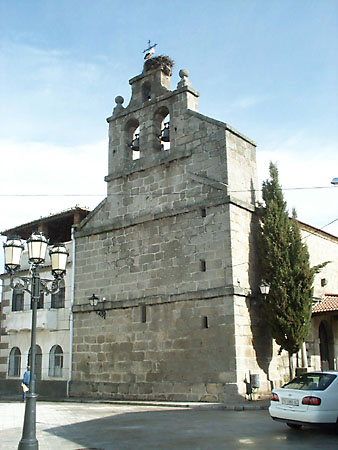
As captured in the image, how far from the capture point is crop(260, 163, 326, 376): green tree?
53.5 feet

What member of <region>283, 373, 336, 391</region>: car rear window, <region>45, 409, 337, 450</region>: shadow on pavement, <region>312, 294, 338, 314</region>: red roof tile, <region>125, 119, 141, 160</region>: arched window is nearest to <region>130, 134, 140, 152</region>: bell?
<region>125, 119, 141, 160</region>: arched window

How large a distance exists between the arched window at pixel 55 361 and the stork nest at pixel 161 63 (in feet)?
39.8

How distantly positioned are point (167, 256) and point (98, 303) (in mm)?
3703

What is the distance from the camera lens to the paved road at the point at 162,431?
29.0ft

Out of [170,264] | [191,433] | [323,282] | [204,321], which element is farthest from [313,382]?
[323,282]

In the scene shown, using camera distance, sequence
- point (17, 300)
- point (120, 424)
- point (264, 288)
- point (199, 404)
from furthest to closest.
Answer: point (17, 300), point (264, 288), point (199, 404), point (120, 424)

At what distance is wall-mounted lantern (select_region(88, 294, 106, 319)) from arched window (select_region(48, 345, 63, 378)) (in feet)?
9.25

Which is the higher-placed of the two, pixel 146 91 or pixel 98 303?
pixel 146 91

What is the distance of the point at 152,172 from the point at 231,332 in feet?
22.9

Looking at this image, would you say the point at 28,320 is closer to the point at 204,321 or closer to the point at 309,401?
the point at 204,321

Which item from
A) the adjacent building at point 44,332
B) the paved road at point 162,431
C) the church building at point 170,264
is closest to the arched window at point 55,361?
the adjacent building at point 44,332

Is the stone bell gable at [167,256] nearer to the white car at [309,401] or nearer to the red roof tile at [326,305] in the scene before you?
the red roof tile at [326,305]

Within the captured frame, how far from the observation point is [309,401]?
9352 mm

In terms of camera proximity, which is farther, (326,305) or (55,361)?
(55,361)
